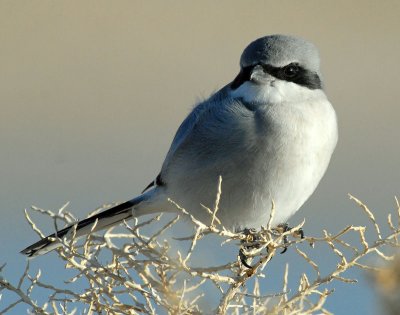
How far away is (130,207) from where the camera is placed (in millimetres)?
1723

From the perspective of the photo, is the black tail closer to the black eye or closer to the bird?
the bird

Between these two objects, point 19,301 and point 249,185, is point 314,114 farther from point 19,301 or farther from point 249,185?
point 19,301

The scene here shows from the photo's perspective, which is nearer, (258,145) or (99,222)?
(258,145)

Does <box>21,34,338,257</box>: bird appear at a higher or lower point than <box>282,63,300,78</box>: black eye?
lower

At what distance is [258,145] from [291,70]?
0.75 ft

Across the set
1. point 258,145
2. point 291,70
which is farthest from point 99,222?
point 291,70

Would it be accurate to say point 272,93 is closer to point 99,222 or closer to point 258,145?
point 258,145

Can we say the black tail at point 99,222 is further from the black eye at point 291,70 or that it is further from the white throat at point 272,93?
the black eye at point 291,70

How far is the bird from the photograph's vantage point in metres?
1.56

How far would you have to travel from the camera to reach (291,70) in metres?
1.65

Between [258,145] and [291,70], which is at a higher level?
[291,70]

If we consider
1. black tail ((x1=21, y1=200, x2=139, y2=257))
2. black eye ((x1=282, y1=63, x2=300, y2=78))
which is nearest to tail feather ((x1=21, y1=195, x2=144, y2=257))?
black tail ((x1=21, y1=200, x2=139, y2=257))

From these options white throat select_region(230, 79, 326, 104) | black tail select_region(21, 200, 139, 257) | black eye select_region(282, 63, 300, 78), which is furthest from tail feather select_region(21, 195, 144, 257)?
black eye select_region(282, 63, 300, 78)

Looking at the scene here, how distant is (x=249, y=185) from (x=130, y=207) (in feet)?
1.12
